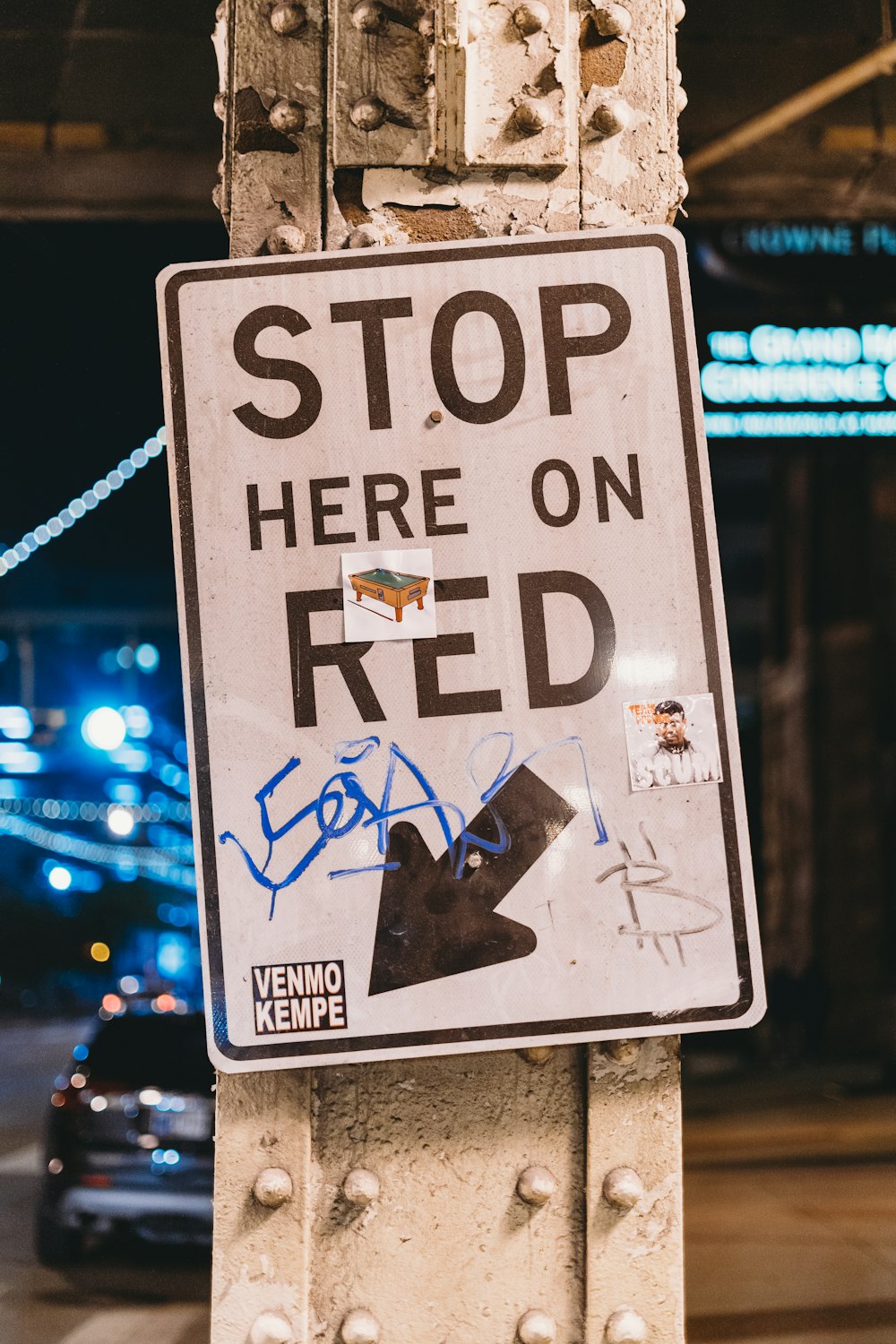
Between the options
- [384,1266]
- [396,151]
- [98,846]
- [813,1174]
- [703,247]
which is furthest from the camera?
[98,846]

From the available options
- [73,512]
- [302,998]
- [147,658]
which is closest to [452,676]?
[302,998]

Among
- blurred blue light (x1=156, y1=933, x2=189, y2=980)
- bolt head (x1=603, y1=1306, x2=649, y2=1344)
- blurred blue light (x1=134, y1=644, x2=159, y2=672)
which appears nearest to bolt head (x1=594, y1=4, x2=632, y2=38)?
bolt head (x1=603, y1=1306, x2=649, y2=1344)

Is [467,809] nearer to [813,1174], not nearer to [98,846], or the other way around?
[813,1174]

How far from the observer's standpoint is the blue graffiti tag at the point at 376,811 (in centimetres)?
185

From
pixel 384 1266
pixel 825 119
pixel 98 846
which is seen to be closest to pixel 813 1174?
pixel 825 119

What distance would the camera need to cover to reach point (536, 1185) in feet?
5.90

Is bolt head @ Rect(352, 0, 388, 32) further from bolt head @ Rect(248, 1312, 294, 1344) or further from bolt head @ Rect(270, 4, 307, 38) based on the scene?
bolt head @ Rect(248, 1312, 294, 1344)

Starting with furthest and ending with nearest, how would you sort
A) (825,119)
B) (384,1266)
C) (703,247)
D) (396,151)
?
(703,247) < (825,119) < (396,151) < (384,1266)

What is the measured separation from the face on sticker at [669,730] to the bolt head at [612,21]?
38.6 inches

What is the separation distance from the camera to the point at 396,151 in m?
1.96

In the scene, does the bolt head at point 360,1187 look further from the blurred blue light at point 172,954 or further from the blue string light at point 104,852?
the blurred blue light at point 172,954

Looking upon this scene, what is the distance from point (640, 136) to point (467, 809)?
100cm

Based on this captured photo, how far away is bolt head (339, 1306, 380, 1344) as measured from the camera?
1787mm

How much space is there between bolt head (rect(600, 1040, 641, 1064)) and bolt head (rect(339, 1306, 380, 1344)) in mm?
461
